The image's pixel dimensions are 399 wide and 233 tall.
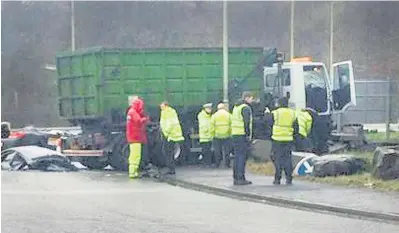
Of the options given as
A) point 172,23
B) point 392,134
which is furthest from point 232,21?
point 392,134

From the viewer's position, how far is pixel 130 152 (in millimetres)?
19922

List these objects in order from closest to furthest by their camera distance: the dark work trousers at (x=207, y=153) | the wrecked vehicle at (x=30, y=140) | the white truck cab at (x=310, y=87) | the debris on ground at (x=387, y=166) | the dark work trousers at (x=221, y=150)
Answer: the debris on ground at (x=387, y=166) → the dark work trousers at (x=221, y=150) → the dark work trousers at (x=207, y=153) → the white truck cab at (x=310, y=87) → the wrecked vehicle at (x=30, y=140)

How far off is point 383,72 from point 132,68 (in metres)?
22.0

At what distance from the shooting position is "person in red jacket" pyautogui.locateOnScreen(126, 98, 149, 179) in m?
19.5

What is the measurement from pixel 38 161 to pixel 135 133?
3.32 meters

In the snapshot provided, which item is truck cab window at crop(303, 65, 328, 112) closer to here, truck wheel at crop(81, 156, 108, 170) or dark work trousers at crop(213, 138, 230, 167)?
dark work trousers at crop(213, 138, 230, 167)

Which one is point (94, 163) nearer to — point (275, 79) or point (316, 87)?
point (275, 79)

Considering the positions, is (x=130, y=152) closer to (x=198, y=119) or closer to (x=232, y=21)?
(x=198, y=119)

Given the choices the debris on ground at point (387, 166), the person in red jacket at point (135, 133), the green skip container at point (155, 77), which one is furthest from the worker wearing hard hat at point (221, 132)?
the debris on ground at point (387, 166)

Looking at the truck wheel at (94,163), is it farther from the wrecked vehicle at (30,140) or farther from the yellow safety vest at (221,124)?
the wrecked vehicle at (30,140)

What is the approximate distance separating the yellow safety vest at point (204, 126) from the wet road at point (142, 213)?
13.3 ft

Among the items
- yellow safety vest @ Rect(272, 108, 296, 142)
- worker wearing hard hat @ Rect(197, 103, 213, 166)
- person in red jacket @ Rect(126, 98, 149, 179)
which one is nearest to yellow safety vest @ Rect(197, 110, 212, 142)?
worker wearing hard hat @ Rect(197, 103, 213, 166)

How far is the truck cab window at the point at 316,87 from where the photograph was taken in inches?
894

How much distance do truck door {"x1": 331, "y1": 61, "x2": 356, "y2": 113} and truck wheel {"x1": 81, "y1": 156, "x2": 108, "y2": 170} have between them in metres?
6.16
